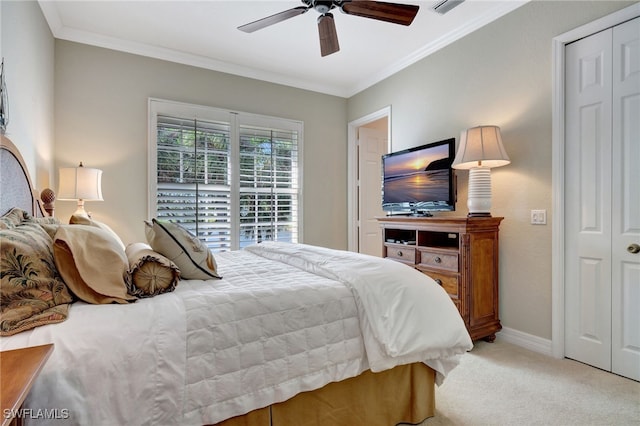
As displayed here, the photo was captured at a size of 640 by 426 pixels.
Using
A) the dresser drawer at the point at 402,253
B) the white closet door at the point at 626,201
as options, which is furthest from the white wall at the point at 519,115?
the dresser drawer at the point at 402,253

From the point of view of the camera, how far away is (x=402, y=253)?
314cm

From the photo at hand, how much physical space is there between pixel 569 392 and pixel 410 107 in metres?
2.97

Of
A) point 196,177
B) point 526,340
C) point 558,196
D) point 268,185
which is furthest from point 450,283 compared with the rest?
point 196,177

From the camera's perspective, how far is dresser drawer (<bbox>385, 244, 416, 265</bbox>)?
119 inches

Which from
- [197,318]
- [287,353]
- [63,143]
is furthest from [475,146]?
[63,143]

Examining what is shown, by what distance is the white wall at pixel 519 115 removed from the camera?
249cm

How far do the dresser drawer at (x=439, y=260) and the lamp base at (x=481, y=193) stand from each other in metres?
0.40

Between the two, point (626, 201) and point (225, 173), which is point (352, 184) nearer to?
point (225, 173)

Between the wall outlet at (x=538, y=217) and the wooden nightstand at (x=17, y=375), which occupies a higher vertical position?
the wall outlet at (x=538, y=217)

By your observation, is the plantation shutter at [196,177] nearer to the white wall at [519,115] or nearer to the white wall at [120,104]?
the white wall at [120,104]

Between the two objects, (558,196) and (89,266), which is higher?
(558,196)

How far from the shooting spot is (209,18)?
297 centimetres

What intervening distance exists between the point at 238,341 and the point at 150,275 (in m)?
0.48

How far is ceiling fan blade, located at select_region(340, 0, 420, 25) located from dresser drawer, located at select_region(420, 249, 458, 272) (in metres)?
1.80
